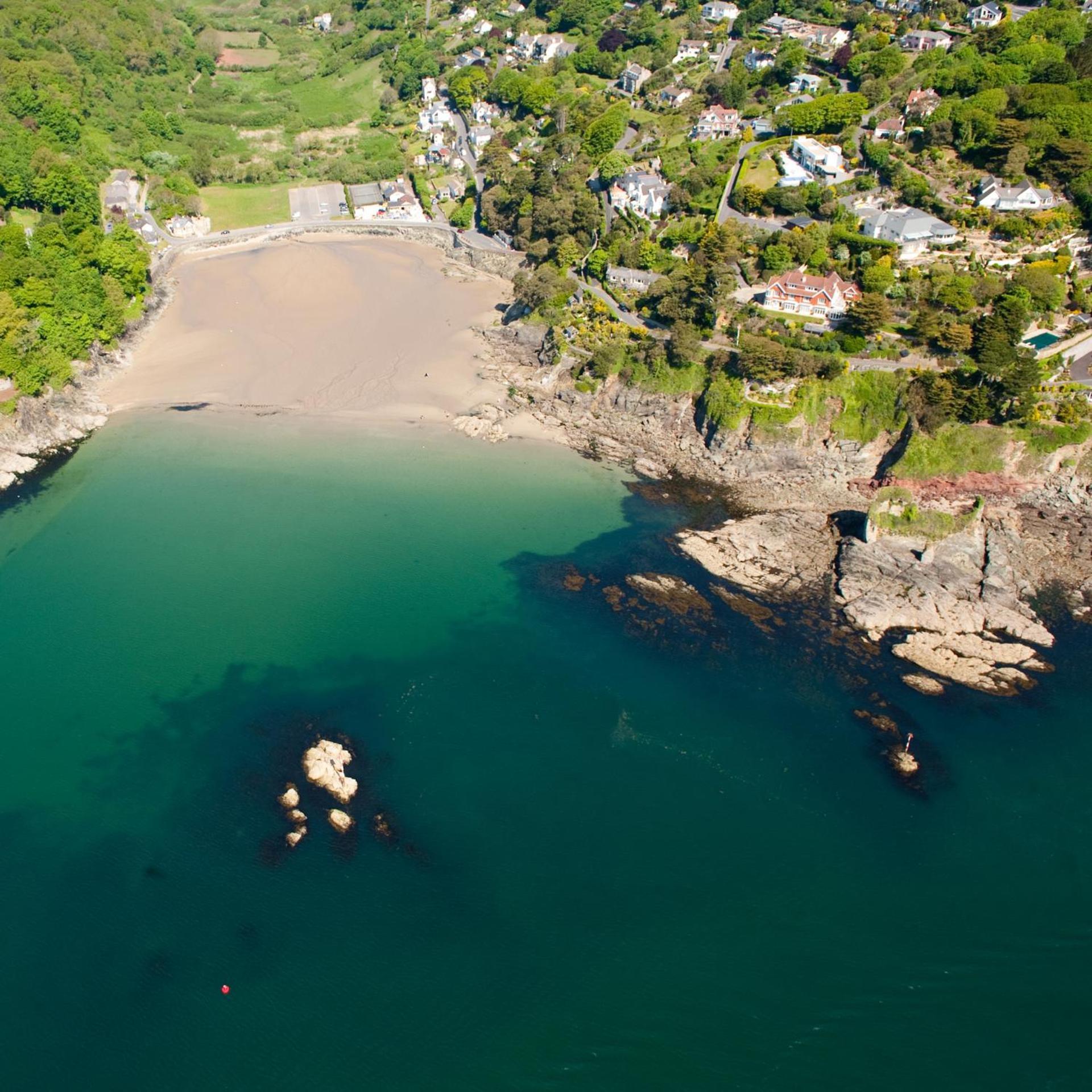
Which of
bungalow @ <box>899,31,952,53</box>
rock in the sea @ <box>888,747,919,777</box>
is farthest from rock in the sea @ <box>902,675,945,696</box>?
bungalow @ <box>899,31,952,53</box>

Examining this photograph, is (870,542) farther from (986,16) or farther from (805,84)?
(986,16)

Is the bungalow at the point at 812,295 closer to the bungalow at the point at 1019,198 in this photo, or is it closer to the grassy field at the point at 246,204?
the bungalow at the point at 1019,198

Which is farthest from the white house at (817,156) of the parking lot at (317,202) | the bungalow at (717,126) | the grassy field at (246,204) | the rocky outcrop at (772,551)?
the grassy field at (246,204)

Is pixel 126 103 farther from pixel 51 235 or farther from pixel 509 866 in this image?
pixel 509 866

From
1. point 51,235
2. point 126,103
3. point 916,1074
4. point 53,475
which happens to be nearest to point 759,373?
point 916,1074

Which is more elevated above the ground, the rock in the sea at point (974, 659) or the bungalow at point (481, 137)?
the bungalow at point (481, 137)

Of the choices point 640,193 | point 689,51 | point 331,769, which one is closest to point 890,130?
point 640,193
